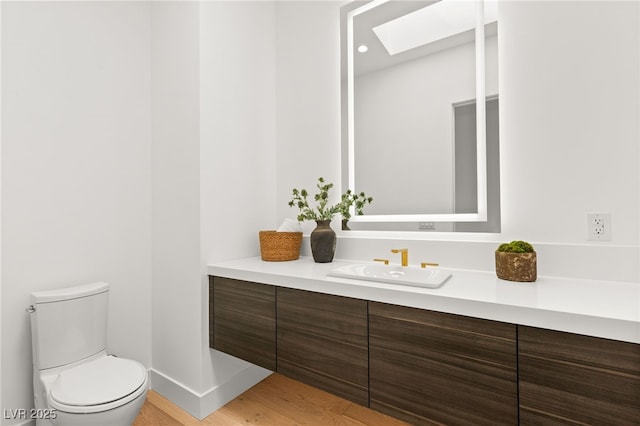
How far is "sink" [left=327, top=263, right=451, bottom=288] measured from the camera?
115 centimetres

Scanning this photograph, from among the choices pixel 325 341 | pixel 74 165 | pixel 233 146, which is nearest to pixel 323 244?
pixel 325 341

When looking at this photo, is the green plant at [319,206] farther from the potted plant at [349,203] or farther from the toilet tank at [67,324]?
the toilet tank at [67,324]

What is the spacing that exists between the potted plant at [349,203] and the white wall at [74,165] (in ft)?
4.05

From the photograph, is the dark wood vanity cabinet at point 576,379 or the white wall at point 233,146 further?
the white wall at point 233,146

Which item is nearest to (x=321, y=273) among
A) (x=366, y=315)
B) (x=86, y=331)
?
(x=366, y=315)

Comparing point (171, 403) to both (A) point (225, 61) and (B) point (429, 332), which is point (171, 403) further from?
(A) point (225, 61)

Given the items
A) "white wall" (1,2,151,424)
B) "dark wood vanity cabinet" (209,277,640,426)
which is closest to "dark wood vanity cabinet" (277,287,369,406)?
"dark wood vanity cabinet" (209,277,640,426)

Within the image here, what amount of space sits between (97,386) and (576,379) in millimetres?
1690

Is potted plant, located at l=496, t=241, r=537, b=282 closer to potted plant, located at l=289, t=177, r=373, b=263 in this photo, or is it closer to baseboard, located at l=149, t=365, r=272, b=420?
potted plant, located at l=289, t=177, r=373, b=263

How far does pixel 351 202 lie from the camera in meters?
1.78

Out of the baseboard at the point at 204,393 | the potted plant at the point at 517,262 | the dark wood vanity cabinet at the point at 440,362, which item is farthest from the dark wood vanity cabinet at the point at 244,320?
the potted plant at the point at 517,262

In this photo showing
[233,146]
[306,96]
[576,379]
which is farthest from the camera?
[306,96]

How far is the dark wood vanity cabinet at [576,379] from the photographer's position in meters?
0.77

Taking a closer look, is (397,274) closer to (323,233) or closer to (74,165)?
(323,233)
